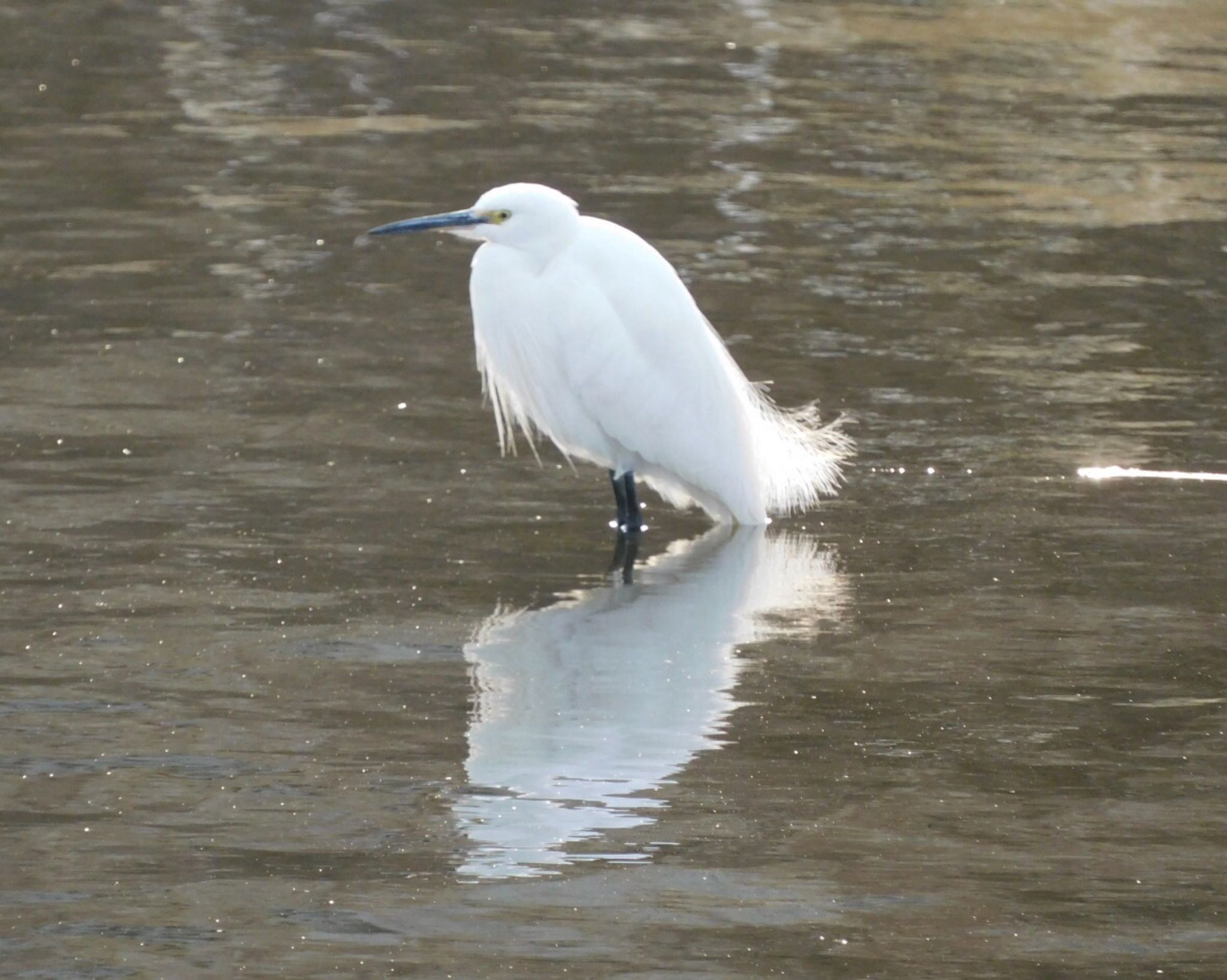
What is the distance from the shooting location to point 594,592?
5.66m

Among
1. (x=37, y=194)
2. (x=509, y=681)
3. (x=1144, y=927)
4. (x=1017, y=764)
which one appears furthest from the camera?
(x=37, y=194)

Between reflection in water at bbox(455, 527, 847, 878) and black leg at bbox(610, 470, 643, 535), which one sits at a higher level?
black leg at bbox(610, 470, 643, 535)

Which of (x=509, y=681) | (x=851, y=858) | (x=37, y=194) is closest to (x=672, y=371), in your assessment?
(x=509, y=681)

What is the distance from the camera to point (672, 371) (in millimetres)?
6348

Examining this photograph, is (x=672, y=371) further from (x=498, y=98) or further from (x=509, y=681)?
(x=498, y=98)

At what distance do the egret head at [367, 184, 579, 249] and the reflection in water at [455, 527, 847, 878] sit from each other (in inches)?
36.0

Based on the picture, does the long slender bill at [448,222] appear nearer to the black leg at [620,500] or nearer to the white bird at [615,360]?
the white bird at [615,360]

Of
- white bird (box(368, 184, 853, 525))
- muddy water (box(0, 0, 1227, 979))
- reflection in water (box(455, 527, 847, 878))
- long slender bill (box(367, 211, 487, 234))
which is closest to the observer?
muddy water (box(0, 0, 1227, 979))

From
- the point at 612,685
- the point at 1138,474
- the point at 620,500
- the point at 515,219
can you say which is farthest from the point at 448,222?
the point at 1138,474

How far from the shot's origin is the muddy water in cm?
388

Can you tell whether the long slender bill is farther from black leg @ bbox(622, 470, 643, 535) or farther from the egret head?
black leg @ bbox(622, 470, 643, 535)

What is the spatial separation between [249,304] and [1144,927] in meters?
5.14

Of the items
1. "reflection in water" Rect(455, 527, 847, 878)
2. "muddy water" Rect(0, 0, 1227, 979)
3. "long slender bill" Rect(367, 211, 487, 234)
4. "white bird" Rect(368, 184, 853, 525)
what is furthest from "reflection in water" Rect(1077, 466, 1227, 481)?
"long slender bill" Rect(367, 211, 487, 234)

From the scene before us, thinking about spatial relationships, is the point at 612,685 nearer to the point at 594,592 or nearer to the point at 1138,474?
the point at 594,592
